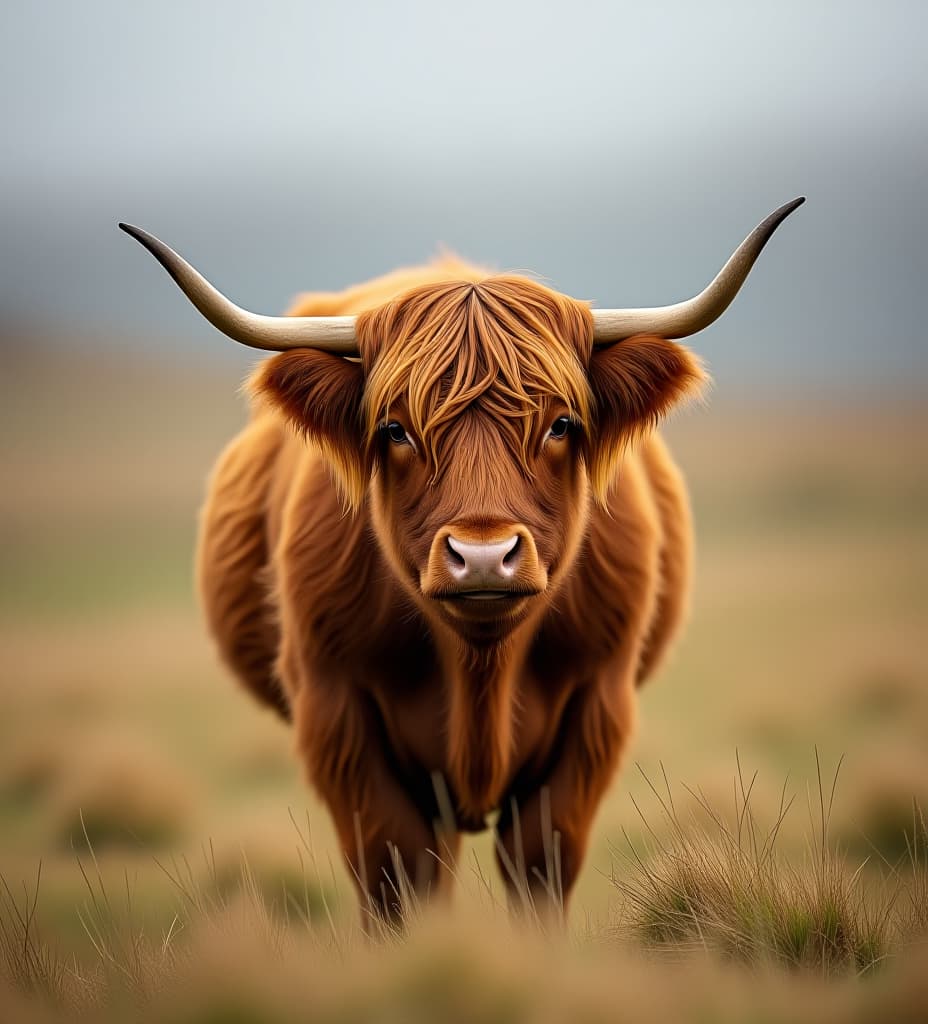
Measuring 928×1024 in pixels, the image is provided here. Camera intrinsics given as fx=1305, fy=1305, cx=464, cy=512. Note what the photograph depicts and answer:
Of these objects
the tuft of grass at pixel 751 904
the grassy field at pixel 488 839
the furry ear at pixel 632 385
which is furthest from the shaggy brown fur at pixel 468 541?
the tuft of grass at pixel 751 904

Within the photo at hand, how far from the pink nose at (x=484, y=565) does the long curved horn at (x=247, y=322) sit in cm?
98

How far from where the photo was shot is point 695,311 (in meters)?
3.97

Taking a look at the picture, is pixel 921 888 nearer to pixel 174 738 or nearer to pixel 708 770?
pixel 708 770

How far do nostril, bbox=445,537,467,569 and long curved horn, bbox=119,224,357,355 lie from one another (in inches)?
35.7

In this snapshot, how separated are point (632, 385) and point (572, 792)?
1.50m

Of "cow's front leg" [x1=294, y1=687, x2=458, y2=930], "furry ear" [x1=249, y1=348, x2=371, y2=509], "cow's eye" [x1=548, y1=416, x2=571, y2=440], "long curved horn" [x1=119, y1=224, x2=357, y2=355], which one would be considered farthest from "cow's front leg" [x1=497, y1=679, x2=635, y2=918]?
"long curved horn" [x1=119, y1=224, x2=357, y2=355]

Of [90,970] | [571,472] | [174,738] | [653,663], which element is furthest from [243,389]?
[174,738]

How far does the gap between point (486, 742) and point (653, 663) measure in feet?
4.78

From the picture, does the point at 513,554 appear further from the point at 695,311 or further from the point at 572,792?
the point at 572,792

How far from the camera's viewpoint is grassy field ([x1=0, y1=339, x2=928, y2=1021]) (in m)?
3.02

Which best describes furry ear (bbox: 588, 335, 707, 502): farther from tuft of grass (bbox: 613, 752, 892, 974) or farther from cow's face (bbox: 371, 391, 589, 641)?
tuft of grass (bbox: 613, 752, 892, 974)

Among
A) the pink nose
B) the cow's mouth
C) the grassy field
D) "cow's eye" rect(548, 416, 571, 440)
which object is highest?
"cow's eye" rect(548, 416, 571, 440)

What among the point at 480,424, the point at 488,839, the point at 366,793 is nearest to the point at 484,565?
the point at 480,424

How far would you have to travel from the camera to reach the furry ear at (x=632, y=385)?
4039mm
